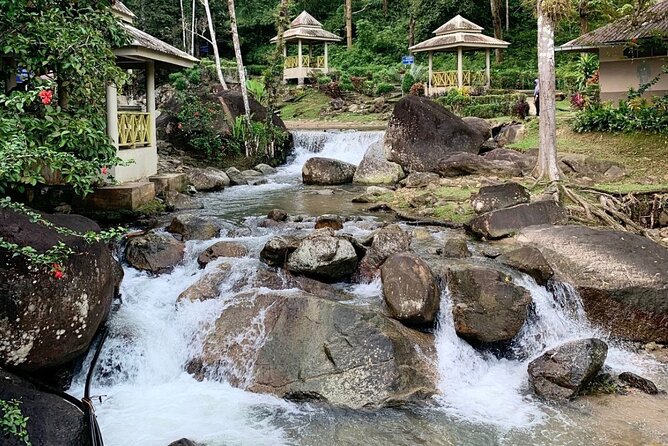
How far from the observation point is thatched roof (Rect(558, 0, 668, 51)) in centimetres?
1969

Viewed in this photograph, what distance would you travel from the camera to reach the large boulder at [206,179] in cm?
1711

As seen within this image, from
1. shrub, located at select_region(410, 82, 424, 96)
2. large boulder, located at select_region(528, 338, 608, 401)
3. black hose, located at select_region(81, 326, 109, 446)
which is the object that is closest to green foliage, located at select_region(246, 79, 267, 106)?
shrub, located at select_region(410, 82, 424, 96)

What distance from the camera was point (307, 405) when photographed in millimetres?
7051

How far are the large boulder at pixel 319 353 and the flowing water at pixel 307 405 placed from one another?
0.15 m

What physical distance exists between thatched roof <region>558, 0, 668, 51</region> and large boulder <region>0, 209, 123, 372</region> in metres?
17.8

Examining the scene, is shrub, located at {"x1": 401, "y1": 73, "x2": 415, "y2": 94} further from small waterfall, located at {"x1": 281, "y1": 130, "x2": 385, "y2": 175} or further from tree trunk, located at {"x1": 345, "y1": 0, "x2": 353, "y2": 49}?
tree trunk, located at {"x1": 345, "y1": 0, "x2": 353, "y2": 49}

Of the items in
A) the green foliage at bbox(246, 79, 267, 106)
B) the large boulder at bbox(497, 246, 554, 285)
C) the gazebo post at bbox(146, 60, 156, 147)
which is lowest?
the large boulder at bbox(497, 246, 554, 285)

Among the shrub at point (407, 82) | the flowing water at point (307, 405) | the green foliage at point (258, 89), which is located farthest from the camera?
the shrub at point (407, 82)

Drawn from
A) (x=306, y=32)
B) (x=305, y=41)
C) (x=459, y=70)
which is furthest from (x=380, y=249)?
(x=305, y=41)

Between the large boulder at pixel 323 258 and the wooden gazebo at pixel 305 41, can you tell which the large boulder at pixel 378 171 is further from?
the wooden gazebo at pixel 305 41

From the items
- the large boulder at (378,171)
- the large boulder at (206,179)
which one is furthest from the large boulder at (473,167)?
the large boulder at (206,179)

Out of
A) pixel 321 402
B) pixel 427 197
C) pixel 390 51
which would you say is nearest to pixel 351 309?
pixel 321 402

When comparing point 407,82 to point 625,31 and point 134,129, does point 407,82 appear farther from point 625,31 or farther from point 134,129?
point 134,129

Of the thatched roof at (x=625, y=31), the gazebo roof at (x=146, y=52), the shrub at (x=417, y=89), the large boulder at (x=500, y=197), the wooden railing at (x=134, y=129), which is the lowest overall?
the large boulder at (x=500, y=197)
